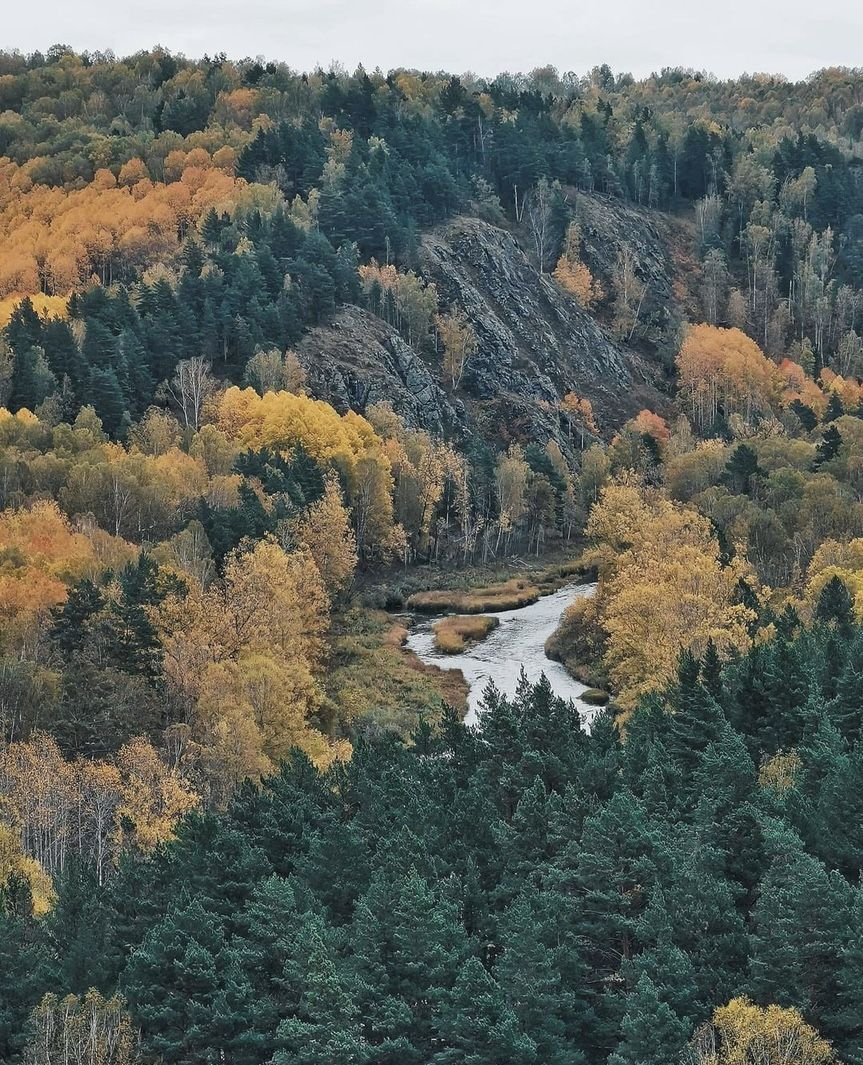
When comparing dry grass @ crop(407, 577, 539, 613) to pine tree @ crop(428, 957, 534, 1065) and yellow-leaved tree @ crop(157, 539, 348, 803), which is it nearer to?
yellow-leaved tree @ crop(157, 539, 348, 803)

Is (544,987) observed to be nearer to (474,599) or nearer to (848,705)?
(848,705)

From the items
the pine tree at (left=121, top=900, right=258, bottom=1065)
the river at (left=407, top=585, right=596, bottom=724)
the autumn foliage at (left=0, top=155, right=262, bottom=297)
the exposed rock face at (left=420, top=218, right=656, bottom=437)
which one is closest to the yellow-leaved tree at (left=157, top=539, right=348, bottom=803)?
the river at (left=407, top=585, right=596, bottom=724)

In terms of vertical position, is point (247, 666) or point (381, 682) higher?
point (247, 666)

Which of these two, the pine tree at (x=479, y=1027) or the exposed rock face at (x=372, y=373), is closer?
the pine tree at (x=479, y=1027)

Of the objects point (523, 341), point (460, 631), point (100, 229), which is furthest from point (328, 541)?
point (100, 229)

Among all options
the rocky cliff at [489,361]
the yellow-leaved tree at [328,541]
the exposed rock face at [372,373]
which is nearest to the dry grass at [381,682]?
the yellow-leaved tree at [328,541]

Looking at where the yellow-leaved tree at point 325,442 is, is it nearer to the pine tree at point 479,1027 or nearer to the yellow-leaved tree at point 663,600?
the yellow-leaved tree at point 663,600
